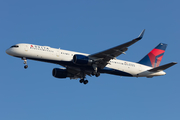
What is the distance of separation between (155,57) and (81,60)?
54.5ft

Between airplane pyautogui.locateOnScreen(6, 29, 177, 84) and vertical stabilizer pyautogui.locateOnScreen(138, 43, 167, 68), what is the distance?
145cm

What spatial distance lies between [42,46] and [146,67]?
60.1ft

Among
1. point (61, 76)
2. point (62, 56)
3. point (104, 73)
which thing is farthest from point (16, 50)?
point (104, 73)

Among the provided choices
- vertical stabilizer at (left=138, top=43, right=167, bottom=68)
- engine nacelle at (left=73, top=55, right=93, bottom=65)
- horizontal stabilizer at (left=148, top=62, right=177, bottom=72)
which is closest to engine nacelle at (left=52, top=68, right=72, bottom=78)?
engine nacelle at (left=73, top=55, right=93, bottom=65)

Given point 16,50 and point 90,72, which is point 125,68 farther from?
point 16,50

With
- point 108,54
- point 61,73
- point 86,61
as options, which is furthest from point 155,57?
point 61,73

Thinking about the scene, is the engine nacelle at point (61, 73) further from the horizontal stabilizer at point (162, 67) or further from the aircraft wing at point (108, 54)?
the horizontal stabilizer at point (162, 67)

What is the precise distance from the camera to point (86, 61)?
40.6 metres

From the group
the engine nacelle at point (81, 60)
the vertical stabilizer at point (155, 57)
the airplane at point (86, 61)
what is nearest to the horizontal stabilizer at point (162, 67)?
the airplane at point (86, 61)

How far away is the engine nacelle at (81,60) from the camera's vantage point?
40.0 m

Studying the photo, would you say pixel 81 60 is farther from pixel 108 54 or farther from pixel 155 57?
pixel 155 57

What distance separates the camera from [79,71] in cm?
4522

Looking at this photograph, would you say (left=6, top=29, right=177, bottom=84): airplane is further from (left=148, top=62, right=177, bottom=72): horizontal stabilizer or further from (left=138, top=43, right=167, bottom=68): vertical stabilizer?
(left=138, top=43, right=167, bottom=68): vertical stabilizer

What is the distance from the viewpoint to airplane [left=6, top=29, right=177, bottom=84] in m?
40.0
